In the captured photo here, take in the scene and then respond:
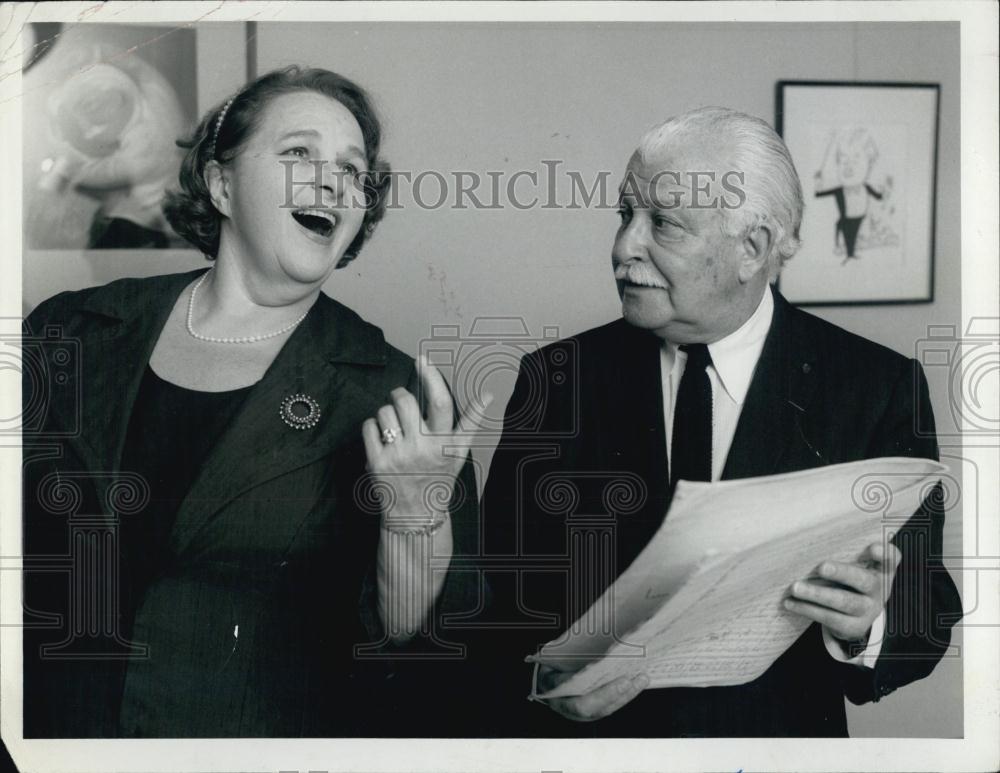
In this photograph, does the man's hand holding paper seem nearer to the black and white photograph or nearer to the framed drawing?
the black and white photograph

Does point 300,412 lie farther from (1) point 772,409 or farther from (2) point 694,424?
(1) point 772,409

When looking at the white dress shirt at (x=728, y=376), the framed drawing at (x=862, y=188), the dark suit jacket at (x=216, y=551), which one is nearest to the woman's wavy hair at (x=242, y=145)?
the dark suit jacket at (x=216, y=551)

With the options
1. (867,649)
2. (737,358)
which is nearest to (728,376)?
(737,358)

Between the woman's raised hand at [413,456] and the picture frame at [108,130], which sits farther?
the picture frame at [108,130]

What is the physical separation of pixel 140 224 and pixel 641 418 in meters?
→ 0.93

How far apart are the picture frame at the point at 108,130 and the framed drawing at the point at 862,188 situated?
979mm

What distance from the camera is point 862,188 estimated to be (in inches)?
76.5

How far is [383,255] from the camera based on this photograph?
1930mm

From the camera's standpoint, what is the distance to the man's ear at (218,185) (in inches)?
75.6

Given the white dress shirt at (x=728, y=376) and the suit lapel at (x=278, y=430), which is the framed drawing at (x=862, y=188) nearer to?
the white dress shirt at (x=728, y=376)

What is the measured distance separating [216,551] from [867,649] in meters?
1.12

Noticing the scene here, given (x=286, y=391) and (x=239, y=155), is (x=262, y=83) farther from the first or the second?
(x=286, y=391)

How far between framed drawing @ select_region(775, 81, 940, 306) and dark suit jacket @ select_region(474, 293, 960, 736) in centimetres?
9

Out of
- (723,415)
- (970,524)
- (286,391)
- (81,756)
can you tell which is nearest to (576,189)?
(723,415)
